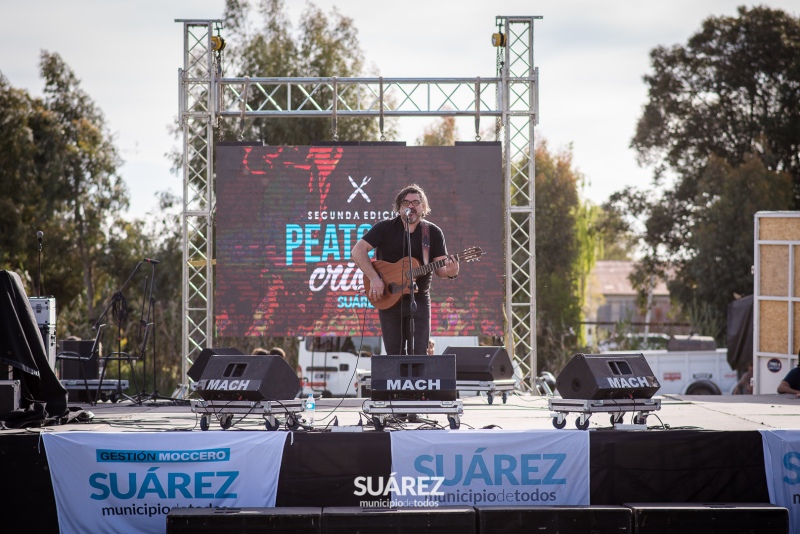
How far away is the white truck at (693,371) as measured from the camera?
53.8 feet

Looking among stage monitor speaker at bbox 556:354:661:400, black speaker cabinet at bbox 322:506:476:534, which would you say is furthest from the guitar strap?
black speaker cabinet at bbox 322:506:476:534

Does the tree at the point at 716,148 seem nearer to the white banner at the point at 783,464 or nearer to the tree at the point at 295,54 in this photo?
the tree at the point at 295,54

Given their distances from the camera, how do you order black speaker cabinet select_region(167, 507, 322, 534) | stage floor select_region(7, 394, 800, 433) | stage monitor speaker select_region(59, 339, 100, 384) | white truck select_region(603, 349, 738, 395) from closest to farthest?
1. black speaker cabinet select_region(167, 507, 322, 534)
2. stage floor select_region(7, 394, 800, 433)
3. stage monitor speaker select_region(59, 339, 100, 384)
4. white truck select_region(603, 349, 738, 395)

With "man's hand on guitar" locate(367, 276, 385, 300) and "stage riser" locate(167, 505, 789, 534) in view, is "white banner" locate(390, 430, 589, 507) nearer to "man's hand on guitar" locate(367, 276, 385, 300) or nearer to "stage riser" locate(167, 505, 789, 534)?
"stage riser" locate(167, 505, 789, 534)

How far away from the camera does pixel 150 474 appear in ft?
17.7

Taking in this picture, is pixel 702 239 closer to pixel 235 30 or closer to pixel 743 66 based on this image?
pixel 743 66

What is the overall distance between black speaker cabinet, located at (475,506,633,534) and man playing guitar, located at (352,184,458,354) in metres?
1.49

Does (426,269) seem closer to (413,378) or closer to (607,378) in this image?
(413,378)

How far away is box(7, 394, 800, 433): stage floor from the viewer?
5938 mm

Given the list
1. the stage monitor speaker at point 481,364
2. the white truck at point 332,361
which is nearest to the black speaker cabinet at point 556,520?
the stage monitor speaker at point 481,364

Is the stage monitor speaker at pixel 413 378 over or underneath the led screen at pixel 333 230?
underneath

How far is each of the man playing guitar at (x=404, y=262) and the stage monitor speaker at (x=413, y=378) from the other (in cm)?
45

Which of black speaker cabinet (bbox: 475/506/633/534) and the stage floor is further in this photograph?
the stage floor

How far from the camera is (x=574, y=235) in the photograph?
22922mm
